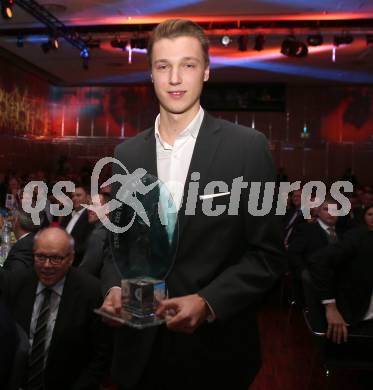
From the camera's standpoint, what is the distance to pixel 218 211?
1.04 m

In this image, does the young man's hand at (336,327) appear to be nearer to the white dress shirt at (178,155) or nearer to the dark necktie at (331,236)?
the dark necktie at (331,236)

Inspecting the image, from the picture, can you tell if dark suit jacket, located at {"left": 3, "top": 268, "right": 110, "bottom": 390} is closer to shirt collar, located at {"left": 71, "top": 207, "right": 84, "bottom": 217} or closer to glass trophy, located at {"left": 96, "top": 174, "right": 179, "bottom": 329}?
glass trophy, located at {"left": 96, "top": 174, "right": 179, "bottom": 329}

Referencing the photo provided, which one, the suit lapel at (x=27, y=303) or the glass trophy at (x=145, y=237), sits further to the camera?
the suit lapel at (x=27, y=303)

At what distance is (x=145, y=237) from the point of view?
3.23 feet

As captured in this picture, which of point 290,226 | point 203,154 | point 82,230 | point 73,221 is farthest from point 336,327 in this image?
point 290,226

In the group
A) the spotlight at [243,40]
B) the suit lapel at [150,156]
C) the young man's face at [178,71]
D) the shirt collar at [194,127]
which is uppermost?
the spotlight at [243,40]

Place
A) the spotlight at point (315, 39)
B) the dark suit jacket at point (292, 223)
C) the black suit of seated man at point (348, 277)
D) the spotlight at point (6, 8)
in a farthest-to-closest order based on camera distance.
Result: the spotlight at point (315, 39) → the spotlight at point (6, 8) → the dark suit jacket at point (292, 223) → the black suit of seated man at point (348, 277)

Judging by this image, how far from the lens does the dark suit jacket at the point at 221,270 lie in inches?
40.8

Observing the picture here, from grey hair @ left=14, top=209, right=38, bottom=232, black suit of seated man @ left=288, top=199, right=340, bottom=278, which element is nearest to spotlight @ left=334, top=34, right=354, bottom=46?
black suit of seated man @ left=288, top=199, right=340, bottom=278

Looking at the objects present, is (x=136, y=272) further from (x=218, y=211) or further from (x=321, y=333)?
(x=321, y=333)

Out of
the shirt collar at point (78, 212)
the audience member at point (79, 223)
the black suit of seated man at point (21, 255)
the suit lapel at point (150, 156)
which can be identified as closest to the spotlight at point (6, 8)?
the audience member at point (79, 223)

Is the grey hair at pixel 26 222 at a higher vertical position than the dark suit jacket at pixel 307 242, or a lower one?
higher

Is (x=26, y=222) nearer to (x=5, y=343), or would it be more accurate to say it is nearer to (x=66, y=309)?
(x=66, y=309)

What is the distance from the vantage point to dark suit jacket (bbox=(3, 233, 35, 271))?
3.40m
